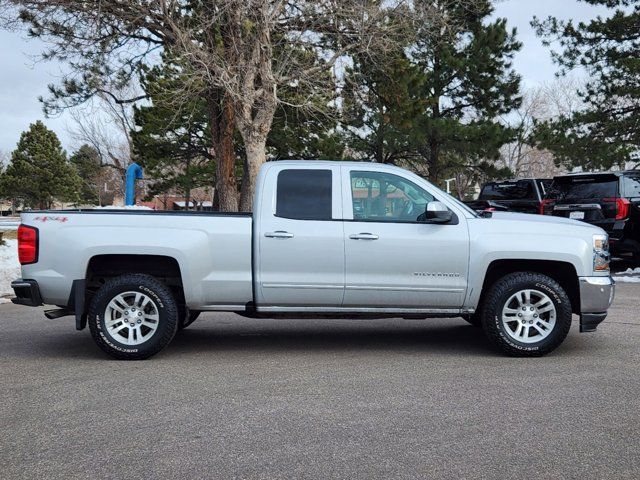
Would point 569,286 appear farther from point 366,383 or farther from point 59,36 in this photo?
point 59,36

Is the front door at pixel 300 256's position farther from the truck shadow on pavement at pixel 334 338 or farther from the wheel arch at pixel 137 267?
the wheel arch at pixel 137 267

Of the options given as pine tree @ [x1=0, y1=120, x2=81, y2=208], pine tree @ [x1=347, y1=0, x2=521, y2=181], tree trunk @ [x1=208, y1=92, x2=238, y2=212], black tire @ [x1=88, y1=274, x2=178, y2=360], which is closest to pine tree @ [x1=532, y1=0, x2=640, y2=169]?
pine tree @ [x1=347, y1=0, x2=521, y2=181]

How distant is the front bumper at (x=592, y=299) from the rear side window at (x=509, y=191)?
10.8 metres

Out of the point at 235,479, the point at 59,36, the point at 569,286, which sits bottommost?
the point at 235,479

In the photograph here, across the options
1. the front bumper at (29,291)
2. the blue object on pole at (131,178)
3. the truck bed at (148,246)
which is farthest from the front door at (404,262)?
the blue object on pole at (131,178)

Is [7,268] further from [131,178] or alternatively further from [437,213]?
[437,213]

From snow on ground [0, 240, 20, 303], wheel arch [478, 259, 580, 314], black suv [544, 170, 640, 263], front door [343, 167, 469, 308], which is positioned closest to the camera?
front door [343, 167, 469, 308]

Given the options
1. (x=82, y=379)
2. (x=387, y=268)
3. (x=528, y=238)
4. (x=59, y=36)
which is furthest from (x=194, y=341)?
(x=59, y=36)

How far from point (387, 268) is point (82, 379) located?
2954 mm

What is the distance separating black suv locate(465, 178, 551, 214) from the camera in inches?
642

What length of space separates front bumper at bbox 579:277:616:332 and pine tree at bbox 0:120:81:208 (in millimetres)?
61518

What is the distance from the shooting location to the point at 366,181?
635 cm

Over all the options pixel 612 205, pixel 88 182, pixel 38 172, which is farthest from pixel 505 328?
pixel 88 182

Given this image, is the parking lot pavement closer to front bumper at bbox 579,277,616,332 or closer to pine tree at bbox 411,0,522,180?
front bumper at bbox 579,277,616,332
